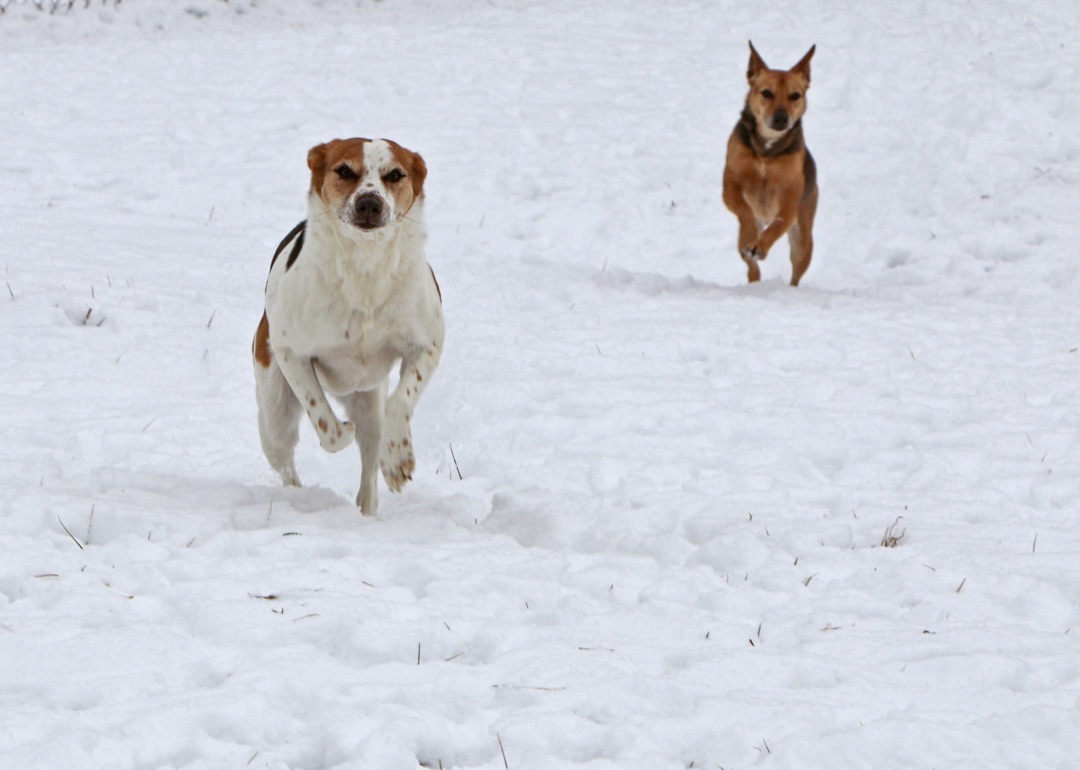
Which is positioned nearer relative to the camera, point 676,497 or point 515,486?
point 676,497

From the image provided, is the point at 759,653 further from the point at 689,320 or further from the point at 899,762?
the point at 689,320

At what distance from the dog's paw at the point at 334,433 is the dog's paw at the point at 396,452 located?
0.14 m

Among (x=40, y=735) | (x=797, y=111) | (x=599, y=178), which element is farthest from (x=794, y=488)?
(x=599, y=178)

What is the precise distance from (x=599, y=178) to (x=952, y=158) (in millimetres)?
3433

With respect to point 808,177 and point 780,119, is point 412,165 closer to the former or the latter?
point 780,119

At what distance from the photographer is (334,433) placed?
4840 millimetres

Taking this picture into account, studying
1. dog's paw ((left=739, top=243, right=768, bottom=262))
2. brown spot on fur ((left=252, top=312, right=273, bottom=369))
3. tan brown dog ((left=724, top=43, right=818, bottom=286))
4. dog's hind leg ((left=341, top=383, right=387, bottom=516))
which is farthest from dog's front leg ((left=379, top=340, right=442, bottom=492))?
tan brown dog ((left=724, top=43, right=818, bottom=286))

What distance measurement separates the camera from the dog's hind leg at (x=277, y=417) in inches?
207

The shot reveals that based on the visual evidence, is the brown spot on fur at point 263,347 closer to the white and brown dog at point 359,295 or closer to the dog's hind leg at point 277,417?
the dog's hind leg at point 277,417

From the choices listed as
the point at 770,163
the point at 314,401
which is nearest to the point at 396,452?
the point at 314,401

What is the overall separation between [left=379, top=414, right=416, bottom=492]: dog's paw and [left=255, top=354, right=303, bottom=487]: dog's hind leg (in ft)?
1.91

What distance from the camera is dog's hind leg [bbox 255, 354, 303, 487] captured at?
5250mm

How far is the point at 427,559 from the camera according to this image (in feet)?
12.8

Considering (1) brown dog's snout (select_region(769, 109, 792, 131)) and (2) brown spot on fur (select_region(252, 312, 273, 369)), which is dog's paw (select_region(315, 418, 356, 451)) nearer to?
(2) brown spot on fur (select_region(252, 312, 273, 369))
